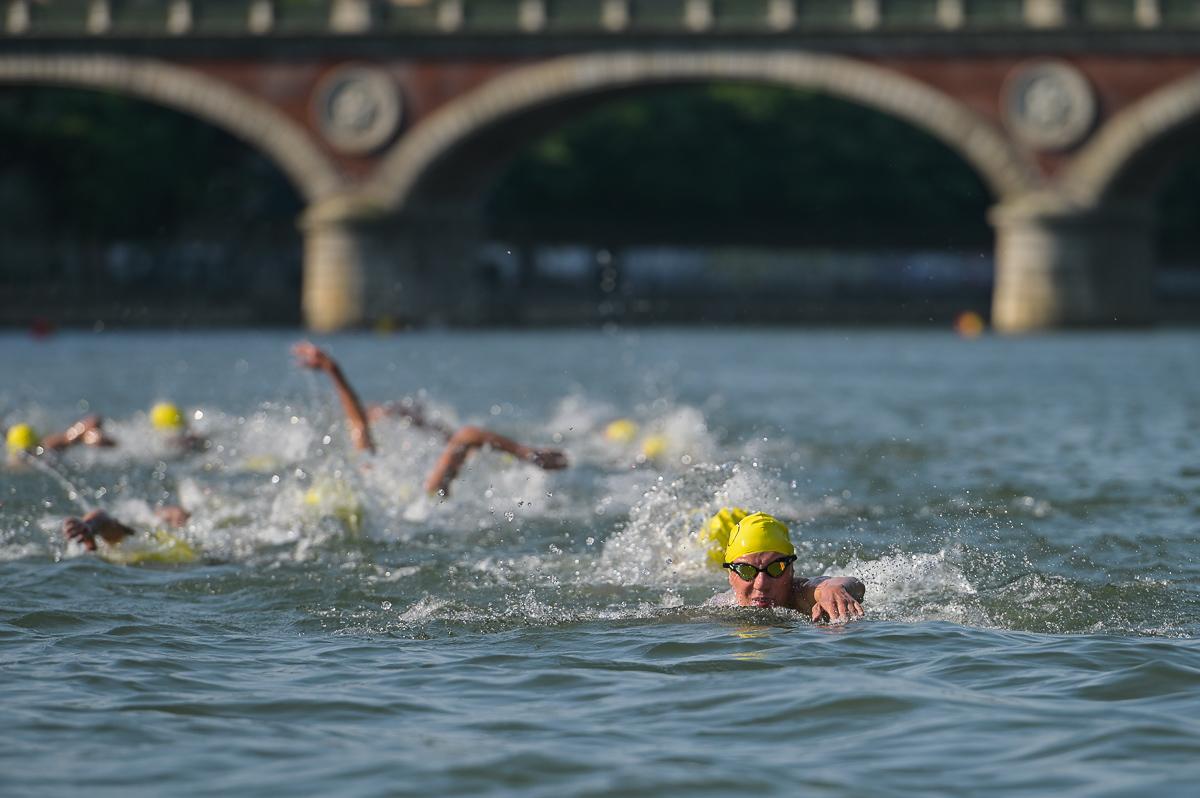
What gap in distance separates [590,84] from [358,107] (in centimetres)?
579

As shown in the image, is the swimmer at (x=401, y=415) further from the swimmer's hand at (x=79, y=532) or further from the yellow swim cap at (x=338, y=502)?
the swimmer's hand at (x=79, y=532)

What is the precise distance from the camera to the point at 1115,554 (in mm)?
12680

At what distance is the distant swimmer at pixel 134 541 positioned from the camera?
462 inches

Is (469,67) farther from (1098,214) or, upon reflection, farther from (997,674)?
(997,674)

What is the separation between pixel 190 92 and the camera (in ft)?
164

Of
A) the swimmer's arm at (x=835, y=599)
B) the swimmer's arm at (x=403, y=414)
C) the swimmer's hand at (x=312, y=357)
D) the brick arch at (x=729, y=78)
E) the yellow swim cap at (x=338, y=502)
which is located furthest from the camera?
the brick arch at (x=729, y=78)

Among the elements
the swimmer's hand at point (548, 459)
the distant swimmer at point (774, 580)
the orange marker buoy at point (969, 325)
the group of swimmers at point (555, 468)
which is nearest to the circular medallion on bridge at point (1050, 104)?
the orange marker buoy at point (969, 325)

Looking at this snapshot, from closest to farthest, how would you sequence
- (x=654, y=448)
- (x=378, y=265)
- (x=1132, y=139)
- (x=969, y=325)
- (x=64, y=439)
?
(x=64, y=439), (x=654, y=448), (x=1132, y=139), (x=378, y=265), (x=969, y=325)

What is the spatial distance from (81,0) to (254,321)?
33.6 ft

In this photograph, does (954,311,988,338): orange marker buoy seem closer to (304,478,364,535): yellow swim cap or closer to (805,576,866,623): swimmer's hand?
(304,478,364,535): yellow swim cap

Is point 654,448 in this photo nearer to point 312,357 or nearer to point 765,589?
point 312,357

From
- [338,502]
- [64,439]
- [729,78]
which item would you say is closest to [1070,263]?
[729,78]

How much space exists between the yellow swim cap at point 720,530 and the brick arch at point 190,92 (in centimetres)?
3997

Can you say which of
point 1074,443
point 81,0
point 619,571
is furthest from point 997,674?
point 81,0
